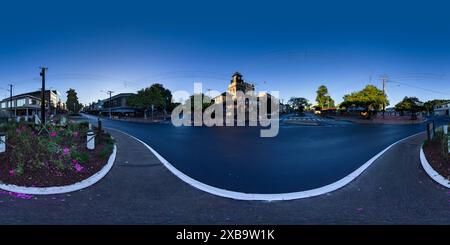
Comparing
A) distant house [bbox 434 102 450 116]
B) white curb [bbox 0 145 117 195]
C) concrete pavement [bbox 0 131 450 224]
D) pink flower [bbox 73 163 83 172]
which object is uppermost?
distant house [bbox 434 102 450 116]

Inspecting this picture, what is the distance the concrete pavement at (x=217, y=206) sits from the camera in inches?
162

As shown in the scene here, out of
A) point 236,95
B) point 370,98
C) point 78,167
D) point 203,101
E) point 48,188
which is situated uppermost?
point 236,95

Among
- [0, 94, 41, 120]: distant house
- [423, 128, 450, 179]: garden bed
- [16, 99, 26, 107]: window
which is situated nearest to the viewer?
[423, 128, 450, 179]: garden bed

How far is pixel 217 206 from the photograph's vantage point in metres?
4.68

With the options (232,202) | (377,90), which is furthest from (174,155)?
(377,90)

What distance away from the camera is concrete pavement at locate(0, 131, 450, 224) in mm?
4109

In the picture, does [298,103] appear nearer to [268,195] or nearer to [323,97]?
[323,97]

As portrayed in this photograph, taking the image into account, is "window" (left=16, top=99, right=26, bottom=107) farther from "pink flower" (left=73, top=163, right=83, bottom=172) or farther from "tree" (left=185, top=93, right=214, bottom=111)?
"pink flower" (left=73, top=163, right=83, bottom=172)

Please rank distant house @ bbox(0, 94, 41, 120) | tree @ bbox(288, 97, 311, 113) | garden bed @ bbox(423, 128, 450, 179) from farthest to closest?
tree @ bbox(288, 97, 311, 113) → distant house @ bbox(0, 94, 41, 120) → garden bed @ bbox(423, 128, 450, 179)

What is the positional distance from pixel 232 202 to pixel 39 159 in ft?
17.4

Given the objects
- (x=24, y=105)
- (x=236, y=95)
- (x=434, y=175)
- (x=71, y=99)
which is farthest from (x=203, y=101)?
(x=434, y=175)

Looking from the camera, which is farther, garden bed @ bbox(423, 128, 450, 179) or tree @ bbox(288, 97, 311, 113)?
tree @ bbox(288, 97, 311, 113)

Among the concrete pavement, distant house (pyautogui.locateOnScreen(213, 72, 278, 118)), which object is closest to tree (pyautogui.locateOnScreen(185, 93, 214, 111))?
distant house (pyautogui.locateOnScreen(213, 72, 278, 118))

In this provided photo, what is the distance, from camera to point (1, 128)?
Answer: 1144 centimetres
